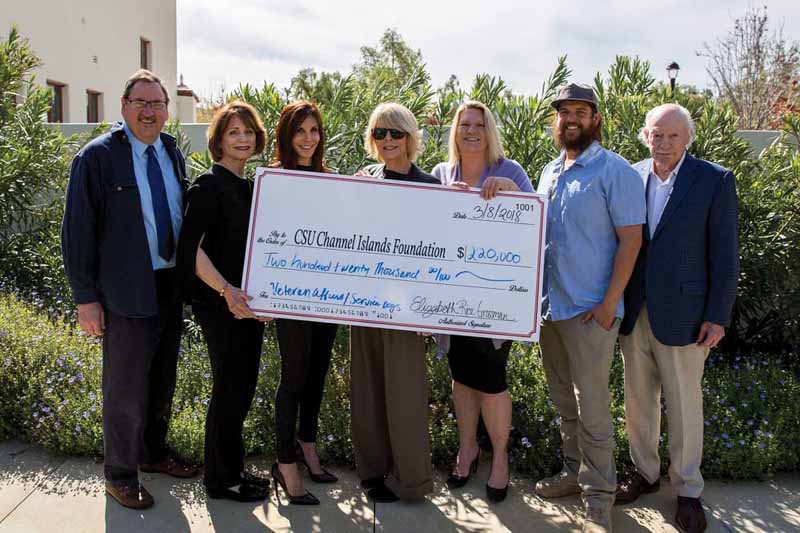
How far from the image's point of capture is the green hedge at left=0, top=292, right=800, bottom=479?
3.88m

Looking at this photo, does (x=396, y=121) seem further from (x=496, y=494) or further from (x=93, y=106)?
(x=93, y=106)

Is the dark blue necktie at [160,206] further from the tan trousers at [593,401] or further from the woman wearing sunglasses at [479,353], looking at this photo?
the tan trousers at [593,401]

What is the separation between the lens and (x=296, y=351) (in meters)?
3.37

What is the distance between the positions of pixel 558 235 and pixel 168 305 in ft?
6.93

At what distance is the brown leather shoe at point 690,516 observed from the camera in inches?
129

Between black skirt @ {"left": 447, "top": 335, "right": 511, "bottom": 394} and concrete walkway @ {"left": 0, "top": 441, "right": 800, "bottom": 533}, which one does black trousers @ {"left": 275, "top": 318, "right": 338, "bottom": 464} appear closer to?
concrete walkway @ {"left": 0, "top": 441, "right": 800, "bottom": 533}

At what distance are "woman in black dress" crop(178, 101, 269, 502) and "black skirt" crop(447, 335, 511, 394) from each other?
1.09 metres

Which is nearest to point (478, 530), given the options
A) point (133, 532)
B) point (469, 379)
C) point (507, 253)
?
point (469, 379)

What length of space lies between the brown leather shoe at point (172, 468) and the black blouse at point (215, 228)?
109 cm

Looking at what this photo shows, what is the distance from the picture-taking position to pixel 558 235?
10.8 ft

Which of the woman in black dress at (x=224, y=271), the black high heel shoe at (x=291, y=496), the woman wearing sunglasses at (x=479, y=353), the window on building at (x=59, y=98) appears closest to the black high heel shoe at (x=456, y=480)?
the woman wearing sunglasses at (x=479, y=353)

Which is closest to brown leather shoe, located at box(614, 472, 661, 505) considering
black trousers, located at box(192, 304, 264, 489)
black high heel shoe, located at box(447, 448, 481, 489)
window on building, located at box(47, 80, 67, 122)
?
black high heel shoe, located at box(447, 448, 481, 489)

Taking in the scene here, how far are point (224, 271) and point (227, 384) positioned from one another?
0.57 metres

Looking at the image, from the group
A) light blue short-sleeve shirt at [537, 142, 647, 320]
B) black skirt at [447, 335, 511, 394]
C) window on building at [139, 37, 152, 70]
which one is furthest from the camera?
window on building at [139, 37, 152, 70]
